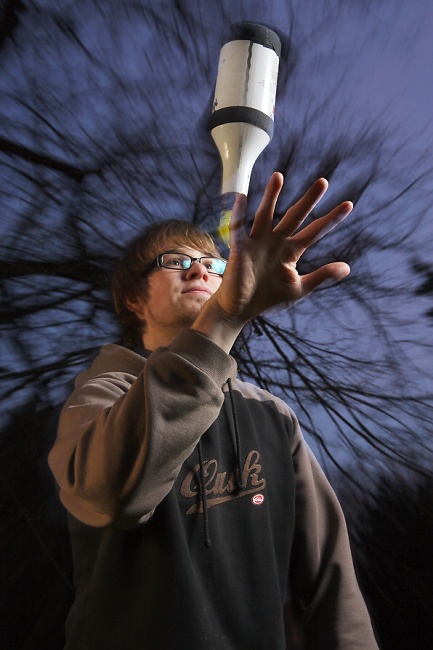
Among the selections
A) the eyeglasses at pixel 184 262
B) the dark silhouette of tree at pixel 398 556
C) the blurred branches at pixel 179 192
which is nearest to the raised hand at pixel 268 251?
the eyeglasses at pixel 184 262

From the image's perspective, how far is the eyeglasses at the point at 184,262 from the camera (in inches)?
35.5

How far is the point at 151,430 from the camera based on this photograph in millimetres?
515

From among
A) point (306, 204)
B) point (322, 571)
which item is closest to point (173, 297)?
point (306, 204)

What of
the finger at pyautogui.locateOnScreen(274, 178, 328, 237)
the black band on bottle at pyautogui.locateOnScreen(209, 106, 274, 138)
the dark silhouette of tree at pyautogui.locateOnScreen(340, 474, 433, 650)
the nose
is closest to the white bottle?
the black band on bottle at pyautogui.locateOnScreen(209, 106, 274, 138)

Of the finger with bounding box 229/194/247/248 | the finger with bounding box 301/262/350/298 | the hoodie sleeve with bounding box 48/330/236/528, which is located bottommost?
the hoodie sleeve with bounding box 48/330/236/528

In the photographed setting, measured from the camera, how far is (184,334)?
1.88 ft

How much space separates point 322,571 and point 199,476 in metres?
0.31

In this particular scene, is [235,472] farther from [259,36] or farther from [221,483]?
[259,36]

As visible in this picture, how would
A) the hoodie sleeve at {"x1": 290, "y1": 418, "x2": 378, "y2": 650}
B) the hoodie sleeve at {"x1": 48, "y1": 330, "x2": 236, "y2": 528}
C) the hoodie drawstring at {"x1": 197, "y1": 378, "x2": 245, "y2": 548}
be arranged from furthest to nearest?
the hoodie sleeve at {"x1": 290, "y1": 418, "x2": 378, "y2": 650}
the hoodie drawstring at {"x1": 197, "y1": 378, "x2": 245, "y2": 548}
the hoodie sleeve at {"x1": 48, "y1": 330, "x2": 236, "y2": 528}

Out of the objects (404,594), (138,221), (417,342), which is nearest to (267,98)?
(138,221)

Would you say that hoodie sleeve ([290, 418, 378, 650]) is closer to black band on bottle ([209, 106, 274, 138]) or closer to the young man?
the young man

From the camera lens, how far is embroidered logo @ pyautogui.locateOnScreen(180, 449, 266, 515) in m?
0.74

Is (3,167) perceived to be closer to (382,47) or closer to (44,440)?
(44,440)

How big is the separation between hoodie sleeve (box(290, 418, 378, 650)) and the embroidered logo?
5.0 inches
